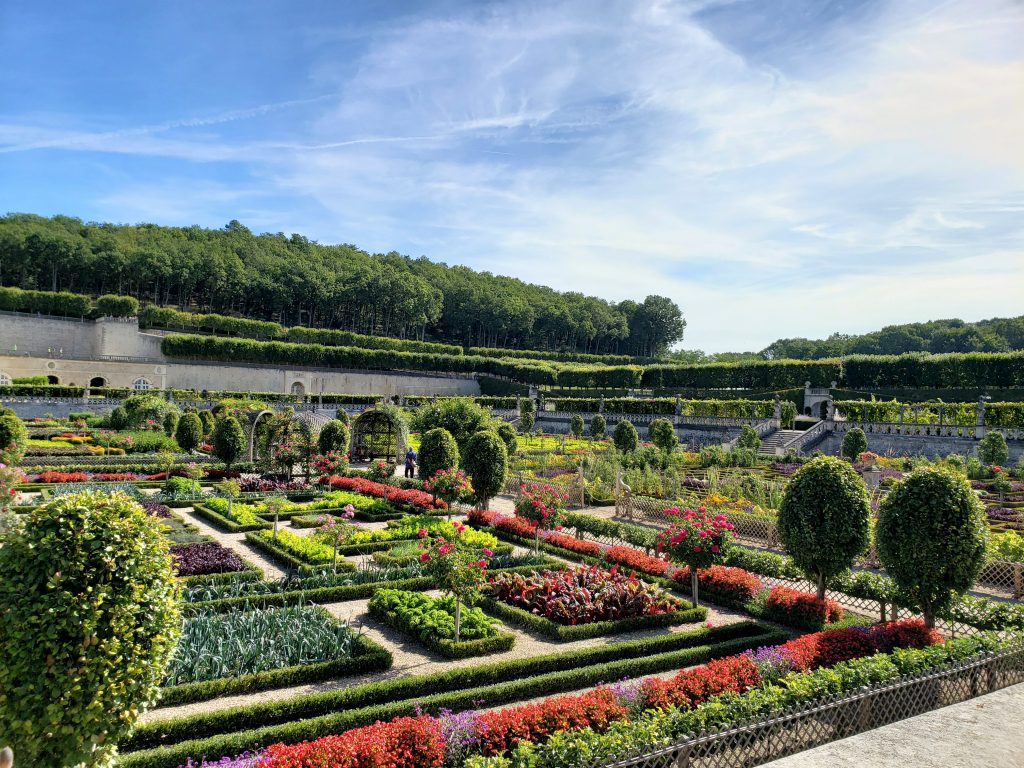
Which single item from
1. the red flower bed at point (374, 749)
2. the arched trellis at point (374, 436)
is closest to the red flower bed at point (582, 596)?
the red flower bed at point (374, 749)

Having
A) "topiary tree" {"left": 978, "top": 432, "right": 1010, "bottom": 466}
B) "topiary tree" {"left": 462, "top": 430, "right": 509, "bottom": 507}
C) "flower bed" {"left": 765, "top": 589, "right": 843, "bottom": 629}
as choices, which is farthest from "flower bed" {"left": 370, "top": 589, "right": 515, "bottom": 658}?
"topiary tree" {"left": 978, "top": 432, "right": 1010, "bottom": 466}

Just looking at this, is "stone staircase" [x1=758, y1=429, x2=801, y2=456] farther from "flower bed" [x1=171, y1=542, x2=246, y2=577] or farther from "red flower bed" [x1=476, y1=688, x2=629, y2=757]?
"red flower bed" [x1=476, y1=688, x2=629, y2=757]

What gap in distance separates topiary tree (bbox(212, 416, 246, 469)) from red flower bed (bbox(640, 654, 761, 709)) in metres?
20.4

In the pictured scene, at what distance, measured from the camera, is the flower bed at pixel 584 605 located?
1082cm

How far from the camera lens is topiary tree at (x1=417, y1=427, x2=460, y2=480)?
21188 millimetres

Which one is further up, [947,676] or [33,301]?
[33,301]

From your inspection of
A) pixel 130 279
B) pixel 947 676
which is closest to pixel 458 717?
pixel 947 676

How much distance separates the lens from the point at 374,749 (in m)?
5.89

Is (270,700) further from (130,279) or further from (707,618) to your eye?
(130,279)

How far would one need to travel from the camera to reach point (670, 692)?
23.9 feet

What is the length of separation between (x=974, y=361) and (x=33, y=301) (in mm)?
78922

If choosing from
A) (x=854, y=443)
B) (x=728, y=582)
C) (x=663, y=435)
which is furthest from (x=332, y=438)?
(x=854, y=443)

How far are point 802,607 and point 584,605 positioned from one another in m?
3.49

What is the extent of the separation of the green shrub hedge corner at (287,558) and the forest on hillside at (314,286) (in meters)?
71.7
